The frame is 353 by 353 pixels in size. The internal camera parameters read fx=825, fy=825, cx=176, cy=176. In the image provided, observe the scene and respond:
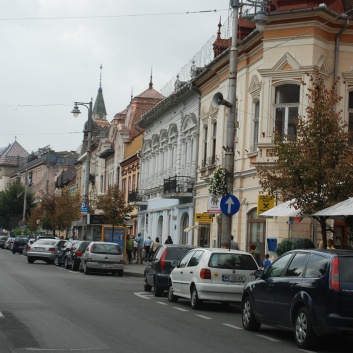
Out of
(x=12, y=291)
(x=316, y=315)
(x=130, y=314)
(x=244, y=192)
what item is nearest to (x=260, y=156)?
(x=244, y=192)

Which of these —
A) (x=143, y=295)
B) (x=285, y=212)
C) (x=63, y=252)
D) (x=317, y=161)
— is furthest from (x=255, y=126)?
(x=63, y=252)

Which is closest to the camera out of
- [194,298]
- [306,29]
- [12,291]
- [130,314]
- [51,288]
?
[130,314]

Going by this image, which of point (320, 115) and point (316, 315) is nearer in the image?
point (316, 315)

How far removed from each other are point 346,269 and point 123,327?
4274mm

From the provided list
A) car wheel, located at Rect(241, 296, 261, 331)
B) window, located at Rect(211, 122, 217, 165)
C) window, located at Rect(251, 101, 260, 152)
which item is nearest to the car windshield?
window, located at Rect(211, 122, 217, 165)

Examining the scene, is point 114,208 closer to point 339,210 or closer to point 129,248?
point 129,248

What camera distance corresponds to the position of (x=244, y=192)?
109 feet

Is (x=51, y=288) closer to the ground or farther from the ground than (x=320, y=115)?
closer to the ground

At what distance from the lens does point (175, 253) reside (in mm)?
23719

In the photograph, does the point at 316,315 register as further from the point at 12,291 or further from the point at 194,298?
the point at 12,291

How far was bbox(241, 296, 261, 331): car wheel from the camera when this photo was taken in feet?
49.6

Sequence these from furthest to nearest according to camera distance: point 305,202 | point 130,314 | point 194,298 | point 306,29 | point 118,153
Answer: point 118,153 → point 306,29 → point 305,202 → point 194,298 → point 130,314

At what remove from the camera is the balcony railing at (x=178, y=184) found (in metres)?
42.3

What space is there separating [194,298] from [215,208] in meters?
6.14
